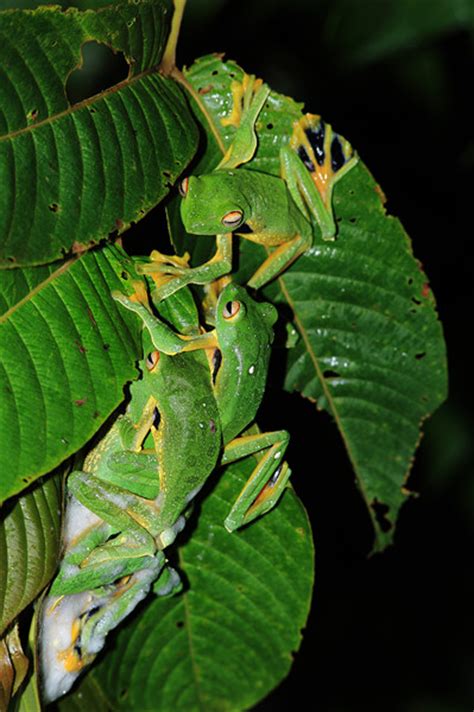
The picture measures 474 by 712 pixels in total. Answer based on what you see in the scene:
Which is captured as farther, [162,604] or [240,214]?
[162,604]

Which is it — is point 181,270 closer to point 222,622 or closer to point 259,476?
point 259,476

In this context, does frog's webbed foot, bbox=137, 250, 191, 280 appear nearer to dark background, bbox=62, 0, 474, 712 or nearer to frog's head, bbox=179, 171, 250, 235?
frog's head, bbox=179, 171, 250, 235

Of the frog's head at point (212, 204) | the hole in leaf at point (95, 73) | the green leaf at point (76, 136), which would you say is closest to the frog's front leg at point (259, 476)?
the frog's head at point (212, 204)

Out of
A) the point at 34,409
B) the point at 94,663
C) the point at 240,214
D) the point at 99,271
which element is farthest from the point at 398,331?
the point at 94,663

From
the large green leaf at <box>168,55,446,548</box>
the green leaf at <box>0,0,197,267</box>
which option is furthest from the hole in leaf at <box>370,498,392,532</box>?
the green leaf at <box>0,0,197,267</box>

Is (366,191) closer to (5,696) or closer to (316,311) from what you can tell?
(316,311)

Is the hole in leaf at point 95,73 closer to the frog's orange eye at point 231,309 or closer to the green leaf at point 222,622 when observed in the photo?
the frog's orange eye at point 231,309
